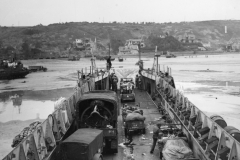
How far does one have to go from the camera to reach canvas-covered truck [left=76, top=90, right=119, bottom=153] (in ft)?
34.3

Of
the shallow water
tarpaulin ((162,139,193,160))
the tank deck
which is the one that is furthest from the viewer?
the shallow water

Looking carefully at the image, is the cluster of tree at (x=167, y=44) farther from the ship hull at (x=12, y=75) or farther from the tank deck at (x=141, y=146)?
the tank deck at (x=141, y=146)

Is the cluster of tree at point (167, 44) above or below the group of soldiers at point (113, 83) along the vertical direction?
above

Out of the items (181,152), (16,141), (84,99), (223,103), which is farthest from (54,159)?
(223,103)

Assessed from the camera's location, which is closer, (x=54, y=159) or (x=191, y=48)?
(x=54, y=159)

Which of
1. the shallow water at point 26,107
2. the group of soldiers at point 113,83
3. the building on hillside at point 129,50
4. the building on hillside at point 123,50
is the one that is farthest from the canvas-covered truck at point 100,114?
the building on hillside at point 123,50

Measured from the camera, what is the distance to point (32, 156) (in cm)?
770

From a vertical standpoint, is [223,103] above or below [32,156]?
below

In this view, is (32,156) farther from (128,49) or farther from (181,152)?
(128,49)

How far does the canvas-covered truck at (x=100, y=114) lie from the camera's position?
10445 mm

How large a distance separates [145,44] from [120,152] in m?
152

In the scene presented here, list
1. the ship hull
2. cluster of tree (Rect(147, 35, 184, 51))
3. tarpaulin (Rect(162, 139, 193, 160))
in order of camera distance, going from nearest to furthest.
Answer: tarpaulin (Rect(162, 139, 193, 160))
the ship hull
cluster of tree (Rect(147, 35, 184, 51))

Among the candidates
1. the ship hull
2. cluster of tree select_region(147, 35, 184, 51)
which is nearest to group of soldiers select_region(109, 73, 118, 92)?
the ship hull

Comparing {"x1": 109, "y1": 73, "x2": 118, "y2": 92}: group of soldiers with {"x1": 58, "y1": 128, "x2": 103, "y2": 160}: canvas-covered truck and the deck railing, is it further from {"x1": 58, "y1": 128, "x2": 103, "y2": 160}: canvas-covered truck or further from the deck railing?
{"x1": 58, "y1": 128, "x2": 103, "y2": 160}: canvas-covered truck
